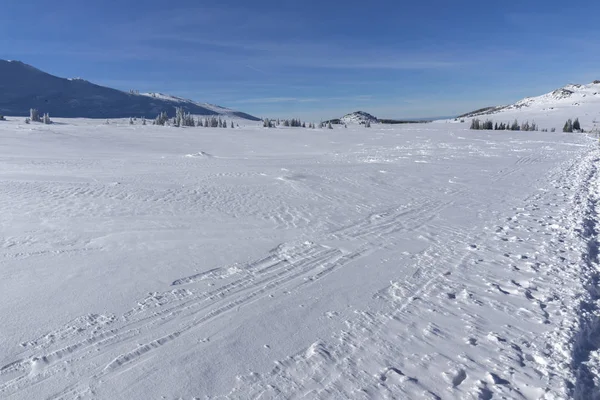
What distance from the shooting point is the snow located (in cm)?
354

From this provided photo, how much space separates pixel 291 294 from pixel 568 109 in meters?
123

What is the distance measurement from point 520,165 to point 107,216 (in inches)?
778

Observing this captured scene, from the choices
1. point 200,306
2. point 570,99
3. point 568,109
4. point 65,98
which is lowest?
point 200,306

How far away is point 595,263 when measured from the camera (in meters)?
6.50

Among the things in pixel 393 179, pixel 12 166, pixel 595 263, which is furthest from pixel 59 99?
pixel 595 263

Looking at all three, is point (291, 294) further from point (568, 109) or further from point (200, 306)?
point (568, 109)

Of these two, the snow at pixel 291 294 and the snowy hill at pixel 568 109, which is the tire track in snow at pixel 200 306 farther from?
the snowy hill at pixel 568 109

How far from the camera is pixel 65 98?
127 meters

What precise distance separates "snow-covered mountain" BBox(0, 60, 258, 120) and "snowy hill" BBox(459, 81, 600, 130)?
339ft

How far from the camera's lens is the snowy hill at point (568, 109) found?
3351 inches

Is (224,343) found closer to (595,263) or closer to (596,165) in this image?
(595,263)

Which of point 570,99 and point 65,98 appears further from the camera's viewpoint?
point 570,99

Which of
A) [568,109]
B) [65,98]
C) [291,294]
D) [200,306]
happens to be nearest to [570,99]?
[568,109]

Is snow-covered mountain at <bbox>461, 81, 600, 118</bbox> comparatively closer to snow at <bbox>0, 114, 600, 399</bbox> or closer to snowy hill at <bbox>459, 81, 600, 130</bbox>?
snowy hill at <bbox>459, 81, 600, 130</bbox>
